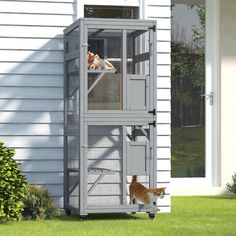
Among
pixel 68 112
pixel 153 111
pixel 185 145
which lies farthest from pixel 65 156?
pixel 185 145

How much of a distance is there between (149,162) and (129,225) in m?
0.76

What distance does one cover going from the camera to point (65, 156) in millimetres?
9234

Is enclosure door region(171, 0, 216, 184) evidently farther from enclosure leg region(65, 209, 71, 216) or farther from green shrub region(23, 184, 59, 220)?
green shrub region(23, 184, 59, 220)

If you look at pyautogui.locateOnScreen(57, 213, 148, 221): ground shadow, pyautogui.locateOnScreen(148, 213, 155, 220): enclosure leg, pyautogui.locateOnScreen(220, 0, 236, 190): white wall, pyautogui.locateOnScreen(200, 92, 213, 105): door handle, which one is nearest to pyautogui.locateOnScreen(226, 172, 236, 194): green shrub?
pyautogui.locateOnScreen(220, 0, 236, 190): white wall

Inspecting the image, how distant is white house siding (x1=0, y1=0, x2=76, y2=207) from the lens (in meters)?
9.23

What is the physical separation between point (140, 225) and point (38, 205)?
3.58 feet

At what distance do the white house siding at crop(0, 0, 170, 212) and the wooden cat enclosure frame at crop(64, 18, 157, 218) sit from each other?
166 millimetres

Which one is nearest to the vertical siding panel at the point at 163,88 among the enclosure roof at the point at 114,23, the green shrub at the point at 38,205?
the enclosure roof at the point at 114,23

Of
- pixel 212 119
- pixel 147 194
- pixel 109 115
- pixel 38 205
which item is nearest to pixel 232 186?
pixel 212 119

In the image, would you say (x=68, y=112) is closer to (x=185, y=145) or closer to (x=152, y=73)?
(x=152, y=73)

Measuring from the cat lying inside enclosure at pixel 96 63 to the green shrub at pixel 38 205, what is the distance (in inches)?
51.7

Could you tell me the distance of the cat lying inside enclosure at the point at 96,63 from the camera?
8.84m

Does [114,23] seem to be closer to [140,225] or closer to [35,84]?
[35,84]

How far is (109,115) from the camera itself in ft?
28.6
